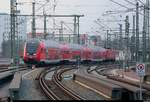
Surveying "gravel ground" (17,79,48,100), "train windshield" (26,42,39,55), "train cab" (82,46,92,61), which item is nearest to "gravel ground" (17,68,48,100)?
"gravel ground" (17,79,48,100)

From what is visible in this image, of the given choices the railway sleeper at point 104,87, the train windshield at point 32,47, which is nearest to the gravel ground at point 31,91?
the railway sleeper at point 104,87

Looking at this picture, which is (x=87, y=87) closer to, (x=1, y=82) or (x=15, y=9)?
(x=1, y=82)

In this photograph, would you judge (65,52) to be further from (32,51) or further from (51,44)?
(32,51)

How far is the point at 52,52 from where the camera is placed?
2185 inches

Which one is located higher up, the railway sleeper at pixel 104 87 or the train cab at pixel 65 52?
the train cab at pixel 65 52

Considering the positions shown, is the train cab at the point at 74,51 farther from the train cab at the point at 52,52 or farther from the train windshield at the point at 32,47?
the train windshield at the point at 32,47

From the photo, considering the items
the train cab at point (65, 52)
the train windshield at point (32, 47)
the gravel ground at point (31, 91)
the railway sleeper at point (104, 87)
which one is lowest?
the gravel ground at point (31, 91)

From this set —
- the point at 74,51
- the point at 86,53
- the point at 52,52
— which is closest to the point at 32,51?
the point at 52,52

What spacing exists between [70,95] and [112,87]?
7.74 ft

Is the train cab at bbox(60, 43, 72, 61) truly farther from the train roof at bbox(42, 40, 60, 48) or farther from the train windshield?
the train windshield

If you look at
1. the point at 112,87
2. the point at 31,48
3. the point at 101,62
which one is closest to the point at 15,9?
the point at 31,48

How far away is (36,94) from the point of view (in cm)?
2608

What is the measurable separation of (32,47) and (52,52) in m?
4.85

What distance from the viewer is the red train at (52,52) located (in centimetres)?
5116
